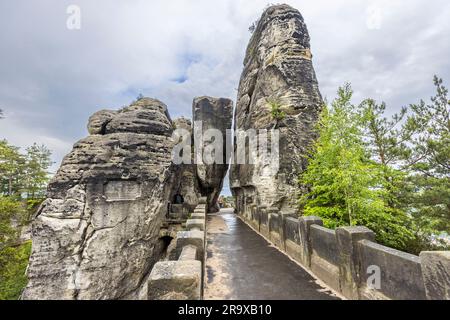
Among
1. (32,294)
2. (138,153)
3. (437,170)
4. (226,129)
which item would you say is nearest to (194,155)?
(226,129)

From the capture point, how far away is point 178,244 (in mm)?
4617

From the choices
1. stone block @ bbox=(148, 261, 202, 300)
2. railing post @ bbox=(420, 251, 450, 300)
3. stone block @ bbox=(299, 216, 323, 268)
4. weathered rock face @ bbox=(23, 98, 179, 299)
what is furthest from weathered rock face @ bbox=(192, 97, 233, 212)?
railing post @ bbox=(420, 251, 450, 300)

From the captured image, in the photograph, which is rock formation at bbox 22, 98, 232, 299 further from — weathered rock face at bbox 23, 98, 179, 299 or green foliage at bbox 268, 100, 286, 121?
green foliage at bbox 268, 100, 286, 121

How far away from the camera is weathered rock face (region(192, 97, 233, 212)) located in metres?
23.7

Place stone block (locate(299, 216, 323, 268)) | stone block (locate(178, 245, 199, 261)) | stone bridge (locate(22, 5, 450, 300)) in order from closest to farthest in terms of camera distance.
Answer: stone bridge (locate(22, 5, 450, 300)) → stone block (locate(178, 245, 199, 261)) → stone block (locate(299, 216, 323, 268))

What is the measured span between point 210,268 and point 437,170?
15251 millimetres

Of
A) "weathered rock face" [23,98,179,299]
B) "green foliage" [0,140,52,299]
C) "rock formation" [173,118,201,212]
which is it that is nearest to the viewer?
"weathered rock face" [23,98,179,299]

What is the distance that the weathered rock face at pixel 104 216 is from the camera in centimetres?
1179

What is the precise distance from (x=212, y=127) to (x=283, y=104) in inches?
461

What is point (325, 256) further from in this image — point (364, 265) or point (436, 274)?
point (436, 274)

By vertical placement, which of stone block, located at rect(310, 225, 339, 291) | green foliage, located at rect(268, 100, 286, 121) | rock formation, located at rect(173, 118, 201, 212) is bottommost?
stone block, located at rect(310, 225, 339, 291)

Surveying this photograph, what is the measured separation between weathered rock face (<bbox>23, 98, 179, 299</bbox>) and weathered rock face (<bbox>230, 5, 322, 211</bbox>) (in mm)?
7700

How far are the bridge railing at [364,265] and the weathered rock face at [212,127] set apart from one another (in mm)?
17634
